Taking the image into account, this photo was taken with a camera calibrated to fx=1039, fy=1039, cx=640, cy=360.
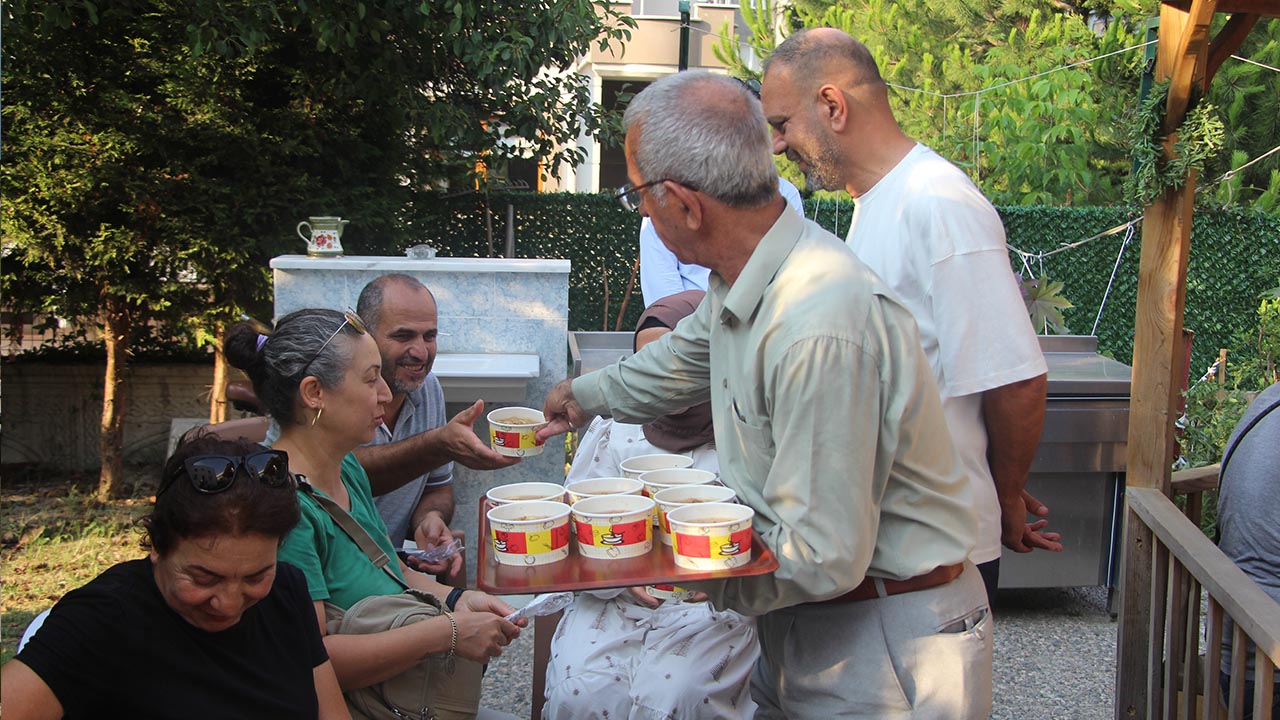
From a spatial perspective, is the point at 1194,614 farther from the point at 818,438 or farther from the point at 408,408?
the point at 408,408

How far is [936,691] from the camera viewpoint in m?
1.94

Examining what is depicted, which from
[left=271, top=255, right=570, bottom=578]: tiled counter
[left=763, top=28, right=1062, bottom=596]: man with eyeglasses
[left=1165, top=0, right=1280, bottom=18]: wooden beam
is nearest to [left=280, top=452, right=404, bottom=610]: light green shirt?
[left=763, top=28, right=1062, bottom=596]: man with eyeglasses

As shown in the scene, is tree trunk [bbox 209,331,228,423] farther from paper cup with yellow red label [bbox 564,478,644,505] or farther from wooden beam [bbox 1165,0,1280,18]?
wooden beam [bbox 1165,0,1280,18]

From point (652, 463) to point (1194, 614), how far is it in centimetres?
166

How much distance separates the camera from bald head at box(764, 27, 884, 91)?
263cm

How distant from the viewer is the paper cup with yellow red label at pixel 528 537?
1.82 metres

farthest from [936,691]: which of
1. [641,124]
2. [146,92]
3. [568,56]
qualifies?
[146,92]

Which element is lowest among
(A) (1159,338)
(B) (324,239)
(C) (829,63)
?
(A) (1159,338)

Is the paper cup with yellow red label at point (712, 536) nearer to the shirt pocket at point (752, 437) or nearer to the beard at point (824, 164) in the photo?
the shirt pocket at point (752, 437)

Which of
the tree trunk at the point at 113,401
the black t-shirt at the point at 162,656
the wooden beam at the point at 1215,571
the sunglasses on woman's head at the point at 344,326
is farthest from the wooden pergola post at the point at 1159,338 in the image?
the tree trunk at the point at 113,401

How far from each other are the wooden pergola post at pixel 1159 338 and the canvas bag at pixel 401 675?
2.18 meters

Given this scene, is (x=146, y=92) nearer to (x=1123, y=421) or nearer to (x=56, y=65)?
(x=56, y=65)

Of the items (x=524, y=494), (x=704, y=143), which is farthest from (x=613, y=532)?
(x=704, y=143)

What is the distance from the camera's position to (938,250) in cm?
244
